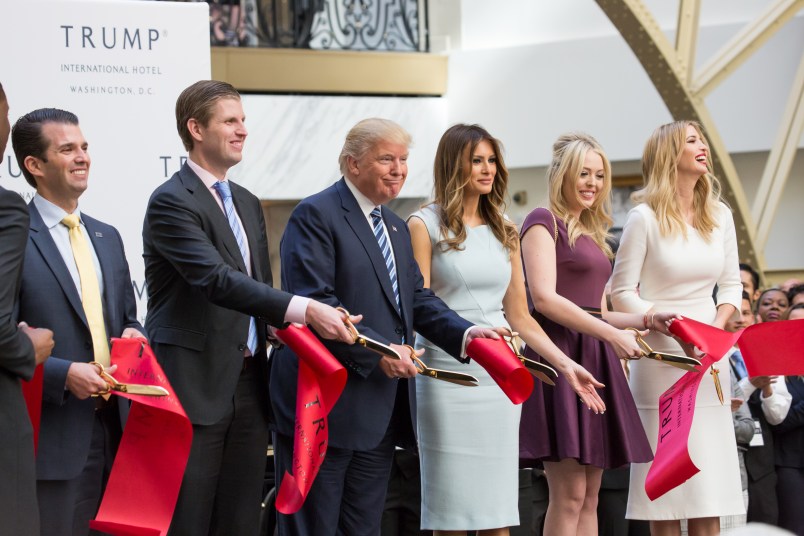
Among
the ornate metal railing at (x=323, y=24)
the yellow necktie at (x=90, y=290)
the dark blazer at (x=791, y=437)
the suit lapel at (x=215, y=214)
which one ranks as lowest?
the dark blazer at (x=791, y=437)

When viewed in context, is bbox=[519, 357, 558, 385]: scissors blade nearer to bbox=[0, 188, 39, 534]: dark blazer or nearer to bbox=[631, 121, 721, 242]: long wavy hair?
bbox=[631, 121, 721, 242]: long wavy hair

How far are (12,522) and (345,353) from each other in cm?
123

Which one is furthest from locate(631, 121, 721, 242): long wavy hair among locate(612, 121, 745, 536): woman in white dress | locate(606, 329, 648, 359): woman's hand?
locate(606, 329, 648, 359): woman's hand

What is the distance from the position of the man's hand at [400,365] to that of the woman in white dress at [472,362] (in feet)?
1.83

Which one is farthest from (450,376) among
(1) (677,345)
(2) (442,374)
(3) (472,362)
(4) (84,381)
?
(1) (677,345)

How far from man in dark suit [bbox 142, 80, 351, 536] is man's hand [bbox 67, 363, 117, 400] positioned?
0.30m

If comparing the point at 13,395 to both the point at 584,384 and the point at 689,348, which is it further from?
the point at 689,348

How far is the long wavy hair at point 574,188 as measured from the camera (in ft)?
14.0

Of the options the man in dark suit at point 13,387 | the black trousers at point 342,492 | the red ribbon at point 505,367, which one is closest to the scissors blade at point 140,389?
the man in dark suit at point 13,387

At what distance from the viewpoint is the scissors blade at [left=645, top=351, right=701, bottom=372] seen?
3.80 m

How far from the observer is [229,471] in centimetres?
336

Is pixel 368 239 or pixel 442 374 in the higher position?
pixel 368 239

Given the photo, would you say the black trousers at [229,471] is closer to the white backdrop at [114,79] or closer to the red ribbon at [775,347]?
the white backdrop at [114,79]

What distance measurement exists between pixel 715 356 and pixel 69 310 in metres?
2.09
